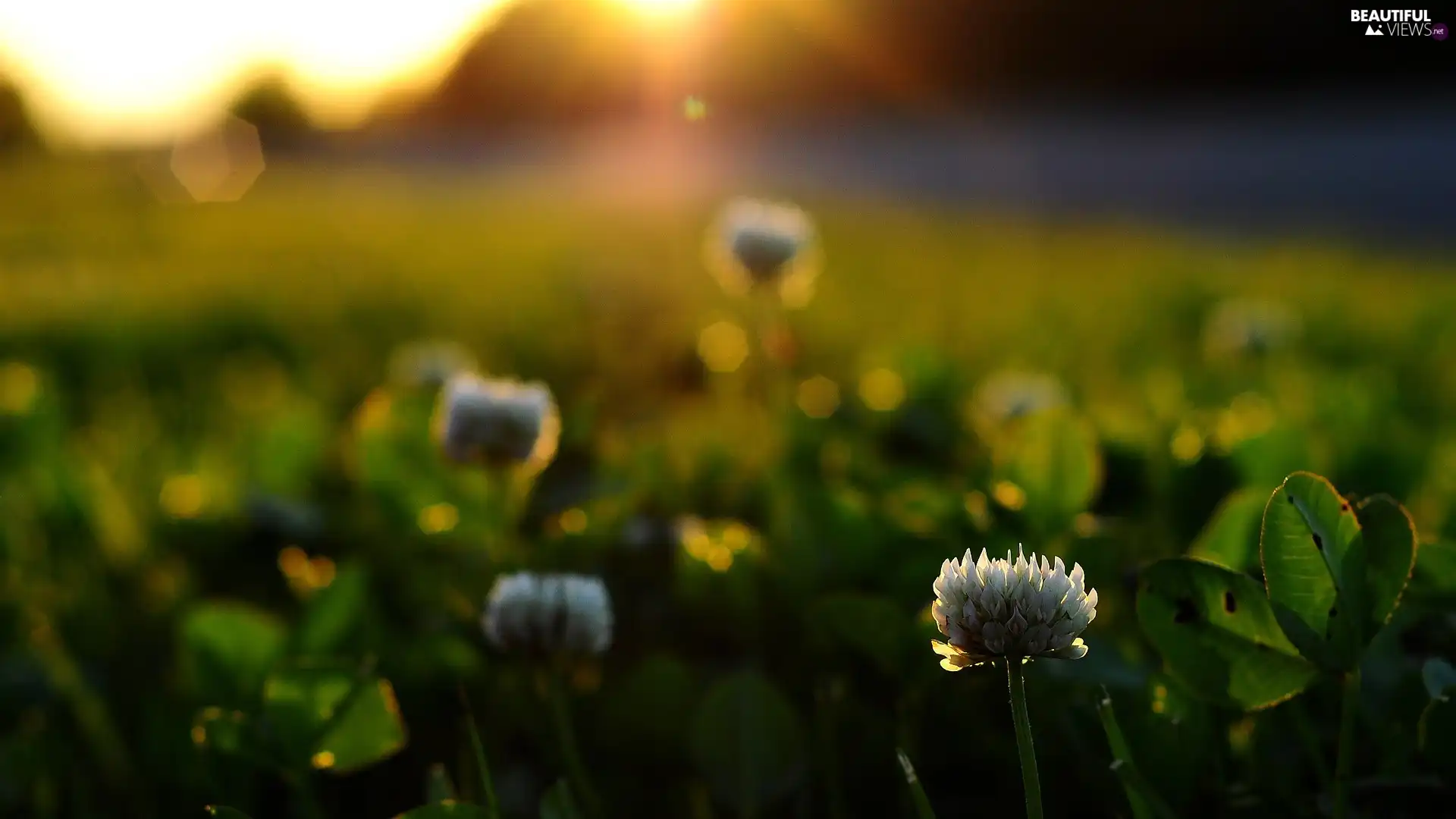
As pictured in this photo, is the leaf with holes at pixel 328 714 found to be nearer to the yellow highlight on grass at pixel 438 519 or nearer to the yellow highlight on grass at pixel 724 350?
the yellow highlight on grass at pixel 438 519

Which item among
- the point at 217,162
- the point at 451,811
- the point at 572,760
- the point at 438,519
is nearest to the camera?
the point at 451,811

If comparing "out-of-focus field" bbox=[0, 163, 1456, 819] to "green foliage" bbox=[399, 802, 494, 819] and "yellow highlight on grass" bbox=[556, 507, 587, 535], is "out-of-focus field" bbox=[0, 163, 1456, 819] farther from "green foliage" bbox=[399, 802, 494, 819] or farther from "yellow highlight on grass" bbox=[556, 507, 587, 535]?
"green foliage" bbox=[399, 802, 494, 819]

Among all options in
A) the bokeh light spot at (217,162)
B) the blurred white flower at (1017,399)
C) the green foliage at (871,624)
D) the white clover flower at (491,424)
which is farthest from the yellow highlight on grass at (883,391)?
the bokeh light spot at (217,162)

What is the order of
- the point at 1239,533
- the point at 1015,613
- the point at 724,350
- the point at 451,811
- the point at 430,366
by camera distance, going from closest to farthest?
the point at 1015,613 < the point at 451,811 < the point at 1239,533 < the point at 430,366 < the point at 724,350

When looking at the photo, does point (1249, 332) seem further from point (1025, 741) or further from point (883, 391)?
point (1025, 741)

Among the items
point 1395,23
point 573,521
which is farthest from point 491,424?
point 1395,23

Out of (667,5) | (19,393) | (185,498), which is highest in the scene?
(667,5)

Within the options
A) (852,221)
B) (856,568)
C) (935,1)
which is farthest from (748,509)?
(935,1)
